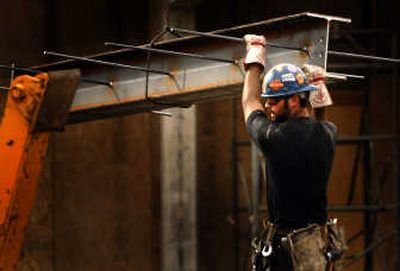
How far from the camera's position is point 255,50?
19.4 ft

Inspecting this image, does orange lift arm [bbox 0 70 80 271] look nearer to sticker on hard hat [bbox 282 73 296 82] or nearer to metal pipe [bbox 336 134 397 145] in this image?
sticker on hard hat [bbox 282 73 296 82]

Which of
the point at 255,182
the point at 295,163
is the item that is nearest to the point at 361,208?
the point at 255,182

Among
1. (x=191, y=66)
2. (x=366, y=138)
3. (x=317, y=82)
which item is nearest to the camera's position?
(x=317, y=82)

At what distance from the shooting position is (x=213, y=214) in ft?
37.5

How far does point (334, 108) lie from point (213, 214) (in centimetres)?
200

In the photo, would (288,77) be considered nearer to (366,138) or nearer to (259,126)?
(259,126)

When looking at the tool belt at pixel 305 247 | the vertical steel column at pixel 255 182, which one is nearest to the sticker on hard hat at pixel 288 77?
the tool belt at pixel 305 247

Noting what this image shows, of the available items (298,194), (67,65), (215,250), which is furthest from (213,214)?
(298,194)

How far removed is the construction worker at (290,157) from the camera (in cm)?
566

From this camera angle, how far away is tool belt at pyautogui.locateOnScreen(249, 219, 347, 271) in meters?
5.80

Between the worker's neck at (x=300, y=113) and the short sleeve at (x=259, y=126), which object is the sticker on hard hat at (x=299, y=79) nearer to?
the worker's neck at (x=300, y=113)

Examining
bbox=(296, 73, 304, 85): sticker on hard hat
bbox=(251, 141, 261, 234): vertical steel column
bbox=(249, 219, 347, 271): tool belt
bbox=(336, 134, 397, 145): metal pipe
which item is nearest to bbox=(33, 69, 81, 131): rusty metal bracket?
bbox=(296, 73, 304, 85): sticker on hard hat

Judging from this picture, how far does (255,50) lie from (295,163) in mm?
793

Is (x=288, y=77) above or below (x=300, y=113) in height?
above
